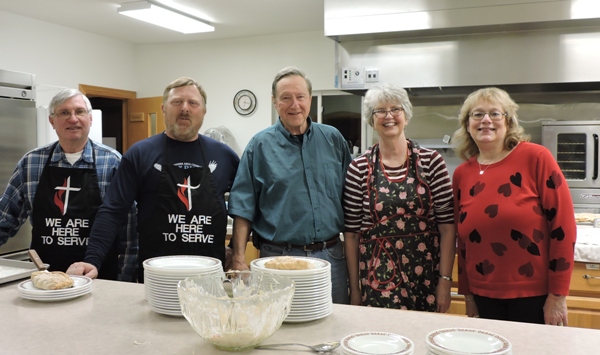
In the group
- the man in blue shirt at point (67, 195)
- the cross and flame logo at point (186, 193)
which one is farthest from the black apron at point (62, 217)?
the cross and flame logo at point (186, 193)

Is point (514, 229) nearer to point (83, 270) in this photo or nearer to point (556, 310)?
point (556, 310)

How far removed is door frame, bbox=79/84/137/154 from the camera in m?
6.11

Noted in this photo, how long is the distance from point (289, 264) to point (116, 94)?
5.94 meters

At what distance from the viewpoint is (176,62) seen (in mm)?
6695

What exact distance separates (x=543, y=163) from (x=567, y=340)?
0.90m

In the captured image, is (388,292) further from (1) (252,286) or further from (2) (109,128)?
(2) (109,128)

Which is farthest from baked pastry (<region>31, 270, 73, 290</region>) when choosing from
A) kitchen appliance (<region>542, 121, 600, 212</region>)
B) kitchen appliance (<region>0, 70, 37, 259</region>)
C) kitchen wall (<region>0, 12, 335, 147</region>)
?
kitchen wall (<region>0, 12, 335, 147</region>)

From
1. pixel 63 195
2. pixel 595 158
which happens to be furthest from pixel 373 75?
pixel 63 195

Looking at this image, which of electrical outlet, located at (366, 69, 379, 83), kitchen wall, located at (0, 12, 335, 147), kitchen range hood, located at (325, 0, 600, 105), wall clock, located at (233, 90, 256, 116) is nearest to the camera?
kitchen range hood, located at (325, 0, 600, 105)

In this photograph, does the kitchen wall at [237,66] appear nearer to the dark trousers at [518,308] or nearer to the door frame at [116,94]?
the door frame at [116,94]

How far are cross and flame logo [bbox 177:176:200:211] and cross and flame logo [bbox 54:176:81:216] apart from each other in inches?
18.8

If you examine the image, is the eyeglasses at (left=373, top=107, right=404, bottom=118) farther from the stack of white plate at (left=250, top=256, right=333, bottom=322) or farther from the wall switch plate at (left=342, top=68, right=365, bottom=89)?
the wall switch plate at (left=342, top=68, right=365, bottom=89)

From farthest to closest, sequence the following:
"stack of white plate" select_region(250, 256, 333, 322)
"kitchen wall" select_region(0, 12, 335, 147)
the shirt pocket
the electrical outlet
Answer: "kitchen wall" select_region(0, 12, 335, 147) → the electrical outlet → the shirt pocket → "stack of white plate" select_region(250, 256, 333, 322)

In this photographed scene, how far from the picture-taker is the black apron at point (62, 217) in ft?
6.91
